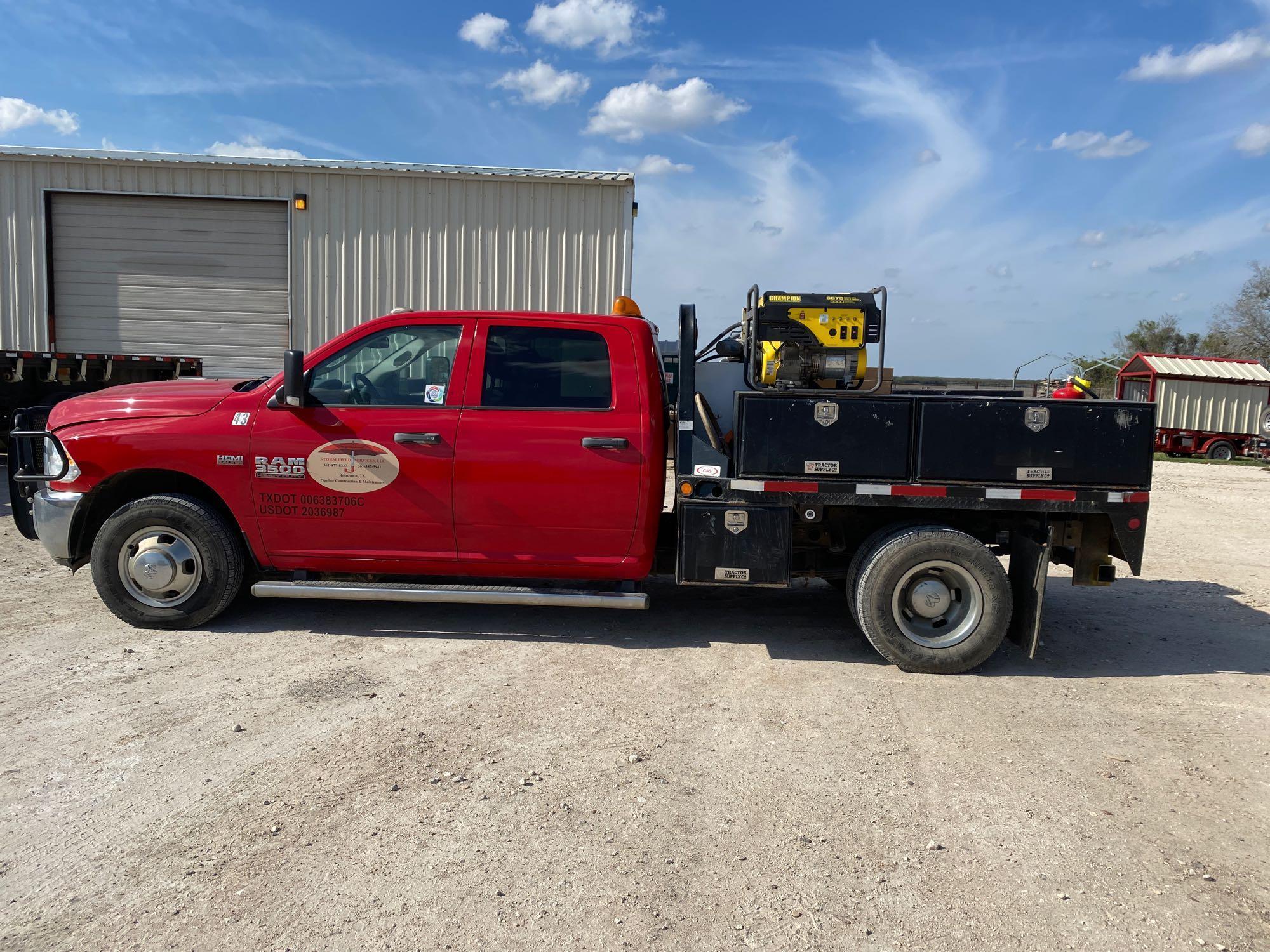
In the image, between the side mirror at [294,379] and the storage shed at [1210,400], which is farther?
the storage shed at [1210,400]

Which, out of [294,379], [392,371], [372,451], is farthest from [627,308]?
[294,379]

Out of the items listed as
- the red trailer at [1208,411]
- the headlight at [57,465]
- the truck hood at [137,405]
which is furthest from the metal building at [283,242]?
the red trailer at [1208,411]

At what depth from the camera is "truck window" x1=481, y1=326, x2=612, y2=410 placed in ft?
16.1

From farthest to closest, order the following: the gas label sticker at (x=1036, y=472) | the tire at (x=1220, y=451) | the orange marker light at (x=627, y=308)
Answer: the tire at (x=1220, y=451), the orange marker light at (x=627, y=308), the gas label sticker at (x=1036, y=472)

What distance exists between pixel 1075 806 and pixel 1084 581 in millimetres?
2084

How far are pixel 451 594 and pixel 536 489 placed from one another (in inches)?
31.1

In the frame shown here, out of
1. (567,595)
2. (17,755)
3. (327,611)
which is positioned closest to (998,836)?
(567,595)

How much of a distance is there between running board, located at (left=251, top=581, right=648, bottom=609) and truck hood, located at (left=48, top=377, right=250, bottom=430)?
3.71 feet

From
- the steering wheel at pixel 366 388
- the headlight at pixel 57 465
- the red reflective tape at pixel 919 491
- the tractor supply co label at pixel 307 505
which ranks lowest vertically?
the tractor supply co label at pixel 307 505

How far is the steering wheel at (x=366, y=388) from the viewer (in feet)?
16.2

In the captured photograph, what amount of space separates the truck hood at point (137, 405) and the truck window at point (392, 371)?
685mm

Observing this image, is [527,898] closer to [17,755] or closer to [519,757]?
[519,757]

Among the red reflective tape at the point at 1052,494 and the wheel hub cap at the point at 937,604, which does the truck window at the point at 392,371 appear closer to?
the wheel hub cap at the point at 937,604

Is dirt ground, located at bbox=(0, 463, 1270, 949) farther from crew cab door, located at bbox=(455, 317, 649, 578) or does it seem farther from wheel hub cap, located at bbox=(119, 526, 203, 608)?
crew cab door, located at bbox=(455, 317, 649, 578)
